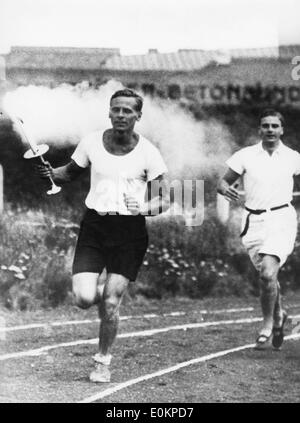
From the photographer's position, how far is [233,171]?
215 inches

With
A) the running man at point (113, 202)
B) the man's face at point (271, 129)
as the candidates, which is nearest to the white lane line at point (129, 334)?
the running man at point (113, 202)

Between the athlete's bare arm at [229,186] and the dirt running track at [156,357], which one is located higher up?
the athlete's bare arm at [229,186]

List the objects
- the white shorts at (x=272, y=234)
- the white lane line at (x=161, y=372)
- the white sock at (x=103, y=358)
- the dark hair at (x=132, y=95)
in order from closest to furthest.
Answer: the white lane line at (x=161, y=372) → the white sock at (x=103, y=358) → the dark hair at (x=132, y=95) → the white shorts at (x=272, y=234)

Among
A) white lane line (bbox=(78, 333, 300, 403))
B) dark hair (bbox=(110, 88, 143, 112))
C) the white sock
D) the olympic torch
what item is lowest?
white lane line (bbox=(78, 333, 300, 403))

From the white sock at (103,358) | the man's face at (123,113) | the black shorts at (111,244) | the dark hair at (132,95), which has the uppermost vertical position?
the dark hair at (132,95)

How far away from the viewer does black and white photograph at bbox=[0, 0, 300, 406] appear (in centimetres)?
525

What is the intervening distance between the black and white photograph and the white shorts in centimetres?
1

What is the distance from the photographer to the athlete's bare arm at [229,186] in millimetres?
5438

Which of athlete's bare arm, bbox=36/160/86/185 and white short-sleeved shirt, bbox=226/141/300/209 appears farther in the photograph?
white short-sleeved shirt, bbox=226/141/300/209

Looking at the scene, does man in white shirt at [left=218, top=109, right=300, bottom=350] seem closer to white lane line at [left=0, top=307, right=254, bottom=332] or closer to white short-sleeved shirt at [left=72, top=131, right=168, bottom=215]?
white lane line at [left=0, top=307, right=254, bottom=332]

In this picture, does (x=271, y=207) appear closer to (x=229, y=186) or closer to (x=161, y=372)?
(x=229, y=186)

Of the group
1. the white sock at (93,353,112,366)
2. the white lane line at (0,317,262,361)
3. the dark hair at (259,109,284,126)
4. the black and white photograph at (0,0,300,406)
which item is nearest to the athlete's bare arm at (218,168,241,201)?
the black and white photograph at (0,0,300,406)

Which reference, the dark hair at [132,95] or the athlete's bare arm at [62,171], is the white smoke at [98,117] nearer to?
the dark hair at [132,95]

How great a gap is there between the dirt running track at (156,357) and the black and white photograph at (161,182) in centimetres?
1
